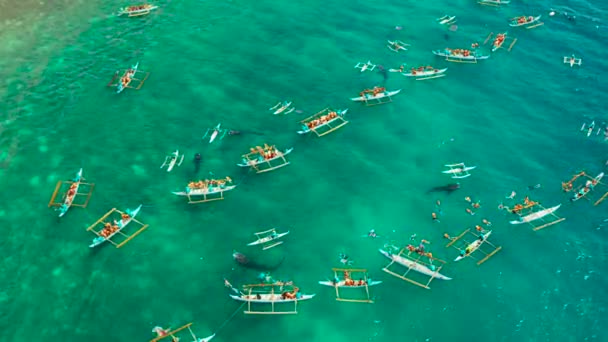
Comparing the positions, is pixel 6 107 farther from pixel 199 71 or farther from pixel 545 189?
pixel 545 189

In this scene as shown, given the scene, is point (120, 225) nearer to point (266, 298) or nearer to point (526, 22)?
point (266, 298)

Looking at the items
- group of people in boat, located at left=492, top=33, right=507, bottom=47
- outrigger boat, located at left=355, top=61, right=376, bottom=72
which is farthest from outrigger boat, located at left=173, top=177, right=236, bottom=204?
group of people in boat, located at left=492, top=33, right=507, bottom=47

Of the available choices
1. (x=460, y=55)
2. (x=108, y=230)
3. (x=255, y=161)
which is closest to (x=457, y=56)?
(x=460, y=55)

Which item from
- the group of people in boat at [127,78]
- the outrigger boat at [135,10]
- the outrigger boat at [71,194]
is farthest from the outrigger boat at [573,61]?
the outrigger boat at [71,194]

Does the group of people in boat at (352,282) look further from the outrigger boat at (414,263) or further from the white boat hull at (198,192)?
the white boat hull at (198,192)

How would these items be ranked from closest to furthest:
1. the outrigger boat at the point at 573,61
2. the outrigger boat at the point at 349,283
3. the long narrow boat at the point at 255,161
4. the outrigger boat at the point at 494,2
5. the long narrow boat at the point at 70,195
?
1. the outrigger boat at the point at 349,283
2. the long narrow boat at the point at 70,195
3. the long narrow boat at the point at 255,161
4. the outrigger boat at the point at 573,61
5. the outrigger boat at the point at 494,2

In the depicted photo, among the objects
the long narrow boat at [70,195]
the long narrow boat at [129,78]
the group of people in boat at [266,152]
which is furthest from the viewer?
the long narrow boat at [129,78]

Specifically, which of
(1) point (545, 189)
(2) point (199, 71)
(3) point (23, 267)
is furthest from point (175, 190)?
(1) point (545, 189)
